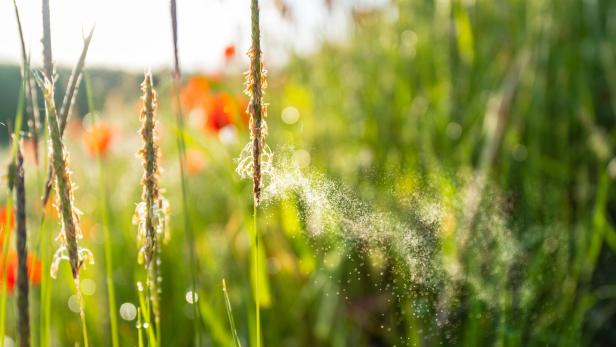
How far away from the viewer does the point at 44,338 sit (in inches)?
17.9

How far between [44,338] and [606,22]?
77.5 inches

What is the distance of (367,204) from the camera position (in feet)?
2.75

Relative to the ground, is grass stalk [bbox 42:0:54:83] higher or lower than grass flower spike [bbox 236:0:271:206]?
higher

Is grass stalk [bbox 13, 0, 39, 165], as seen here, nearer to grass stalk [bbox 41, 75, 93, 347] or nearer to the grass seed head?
grass stalk [bbox 41, 75, 93, 347]

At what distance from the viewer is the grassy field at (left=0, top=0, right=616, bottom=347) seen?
1.49 ft

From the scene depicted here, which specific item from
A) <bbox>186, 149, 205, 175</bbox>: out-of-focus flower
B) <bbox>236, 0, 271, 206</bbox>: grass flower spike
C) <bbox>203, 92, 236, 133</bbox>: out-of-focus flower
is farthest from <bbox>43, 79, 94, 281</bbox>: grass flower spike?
<bbox>186, 149, 205, 175</bbox>: out-of-focus flower

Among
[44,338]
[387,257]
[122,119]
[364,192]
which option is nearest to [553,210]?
[364,192]

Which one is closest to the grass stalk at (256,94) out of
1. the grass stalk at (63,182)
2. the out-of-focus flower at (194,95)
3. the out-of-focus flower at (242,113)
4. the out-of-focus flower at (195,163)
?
the grass stalk at (63,182)

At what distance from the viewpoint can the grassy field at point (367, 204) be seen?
1.49 ft

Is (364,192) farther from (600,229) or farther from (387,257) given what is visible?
(600,229)

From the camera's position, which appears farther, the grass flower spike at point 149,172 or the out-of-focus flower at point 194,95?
the out-of-focus flower at point 194,95

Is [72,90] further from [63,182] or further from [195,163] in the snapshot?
[195,163]

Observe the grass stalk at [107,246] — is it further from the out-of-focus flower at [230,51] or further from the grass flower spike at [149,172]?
the out-of-focus flower at [230,51]

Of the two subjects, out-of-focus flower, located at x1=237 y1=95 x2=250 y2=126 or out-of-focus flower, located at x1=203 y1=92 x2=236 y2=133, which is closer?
out-of-focus flower, located at x1=237 y1=95 x2=250 y2=126
